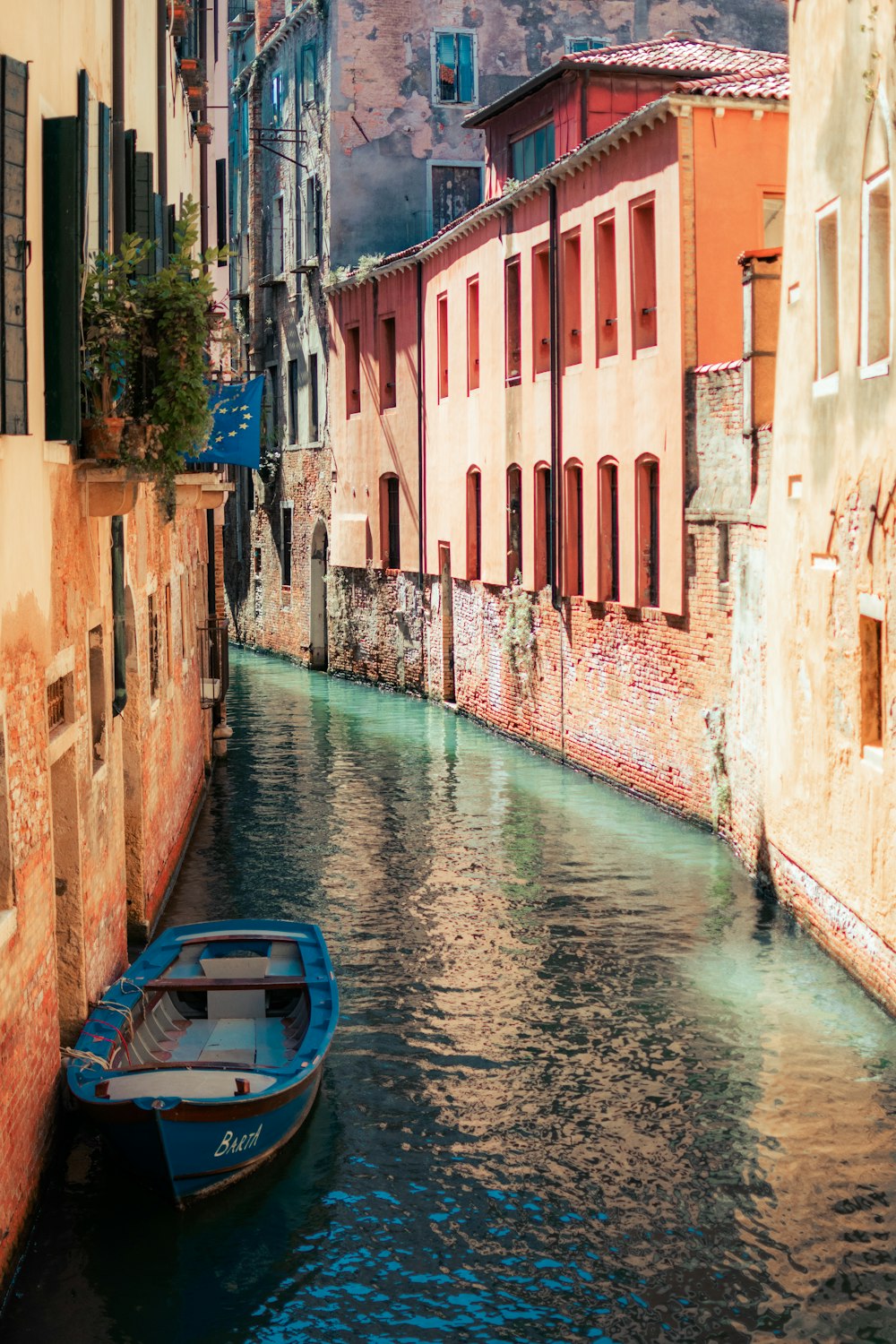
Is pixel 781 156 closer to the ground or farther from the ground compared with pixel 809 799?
farther from the ground

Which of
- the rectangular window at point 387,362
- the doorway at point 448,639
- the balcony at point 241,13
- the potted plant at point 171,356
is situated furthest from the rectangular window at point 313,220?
the potted plant at point 171,356

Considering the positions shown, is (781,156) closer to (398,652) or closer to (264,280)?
(398,652)

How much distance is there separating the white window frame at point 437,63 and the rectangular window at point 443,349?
24.4 feet

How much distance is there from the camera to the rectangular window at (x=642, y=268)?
66.4 ft

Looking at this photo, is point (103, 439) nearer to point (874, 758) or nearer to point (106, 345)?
point (106, 345)

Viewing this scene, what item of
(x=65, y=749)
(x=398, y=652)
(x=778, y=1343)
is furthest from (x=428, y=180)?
(x=778, y=1343)

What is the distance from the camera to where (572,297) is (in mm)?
22781

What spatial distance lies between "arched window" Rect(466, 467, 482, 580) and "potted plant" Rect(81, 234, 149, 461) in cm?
1719

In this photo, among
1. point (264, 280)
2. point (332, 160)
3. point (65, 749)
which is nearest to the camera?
point (65, 749)

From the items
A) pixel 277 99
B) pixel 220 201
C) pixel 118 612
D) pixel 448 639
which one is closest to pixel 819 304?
pixel 118 612

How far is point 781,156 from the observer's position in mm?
19125

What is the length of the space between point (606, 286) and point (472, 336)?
6.10 m

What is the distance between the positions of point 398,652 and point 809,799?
59.4 ft

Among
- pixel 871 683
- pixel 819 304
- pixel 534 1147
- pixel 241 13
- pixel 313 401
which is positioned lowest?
pixel 534 1147
